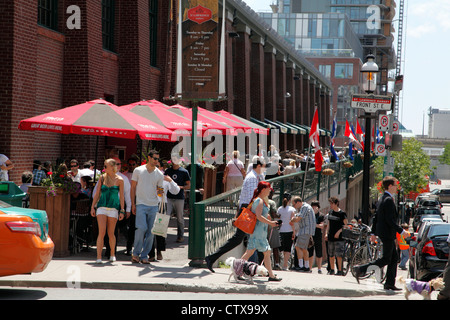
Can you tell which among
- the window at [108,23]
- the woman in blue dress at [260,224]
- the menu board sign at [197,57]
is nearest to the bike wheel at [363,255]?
the woman in blue dress at [260,224]

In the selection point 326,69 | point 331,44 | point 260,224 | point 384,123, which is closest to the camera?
point 260,224

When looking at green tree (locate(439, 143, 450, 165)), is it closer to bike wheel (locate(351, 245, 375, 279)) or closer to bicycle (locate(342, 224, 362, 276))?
bicycle (locate(342, 224, 362, 276))

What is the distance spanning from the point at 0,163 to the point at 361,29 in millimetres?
136218

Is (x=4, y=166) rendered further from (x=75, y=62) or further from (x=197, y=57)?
(x=197, y=57)

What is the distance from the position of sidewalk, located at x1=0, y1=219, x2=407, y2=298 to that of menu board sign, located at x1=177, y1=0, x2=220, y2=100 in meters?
3.25

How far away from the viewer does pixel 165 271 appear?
35.0ft

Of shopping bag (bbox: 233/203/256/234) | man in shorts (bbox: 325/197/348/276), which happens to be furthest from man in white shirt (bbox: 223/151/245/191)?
shopping bag (bbox: 233/203/256/234)

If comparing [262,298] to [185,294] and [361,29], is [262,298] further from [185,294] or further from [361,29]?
[361,29]

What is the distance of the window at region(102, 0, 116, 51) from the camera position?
2192cm

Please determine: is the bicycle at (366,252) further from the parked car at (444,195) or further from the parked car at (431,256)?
the parked car at (444,195)

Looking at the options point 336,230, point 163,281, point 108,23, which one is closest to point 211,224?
point 163,281

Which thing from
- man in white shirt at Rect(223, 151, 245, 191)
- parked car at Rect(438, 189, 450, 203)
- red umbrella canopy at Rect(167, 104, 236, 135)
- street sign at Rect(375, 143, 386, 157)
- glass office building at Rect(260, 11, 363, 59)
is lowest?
parked car at Rect(438, 189, 450, 203)

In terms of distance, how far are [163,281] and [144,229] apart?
184 cm

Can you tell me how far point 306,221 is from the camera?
607 inches
